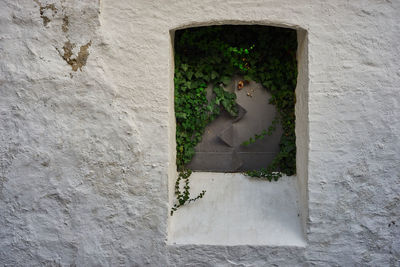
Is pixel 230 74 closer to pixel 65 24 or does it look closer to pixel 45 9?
pixel 65 24

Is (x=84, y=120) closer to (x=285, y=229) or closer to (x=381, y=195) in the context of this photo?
(x=285, y=229)

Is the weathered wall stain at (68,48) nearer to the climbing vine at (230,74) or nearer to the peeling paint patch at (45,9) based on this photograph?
the peeling paint patch at (45,9)

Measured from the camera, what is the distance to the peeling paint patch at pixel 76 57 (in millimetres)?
3320

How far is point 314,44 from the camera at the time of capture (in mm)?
3285

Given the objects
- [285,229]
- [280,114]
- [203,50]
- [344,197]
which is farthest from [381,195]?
[203,50]

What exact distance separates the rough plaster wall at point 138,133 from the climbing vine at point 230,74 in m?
0.53

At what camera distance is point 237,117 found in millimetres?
3953

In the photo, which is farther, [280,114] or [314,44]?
[280,114]

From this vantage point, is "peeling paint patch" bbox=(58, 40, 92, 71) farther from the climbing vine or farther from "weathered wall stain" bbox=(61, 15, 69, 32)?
the climbing vine

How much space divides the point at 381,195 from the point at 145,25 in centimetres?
259

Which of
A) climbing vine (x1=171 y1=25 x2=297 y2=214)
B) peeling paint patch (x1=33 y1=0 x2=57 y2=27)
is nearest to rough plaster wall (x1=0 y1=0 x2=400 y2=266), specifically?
peeling paint patch (x1=33 y1=0 x2=57 y2=27)

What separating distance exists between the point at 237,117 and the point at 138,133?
Answer: 3.72 ft

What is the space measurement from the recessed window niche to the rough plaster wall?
0.33 meters

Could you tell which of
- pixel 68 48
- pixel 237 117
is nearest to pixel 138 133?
pixel 68 48
